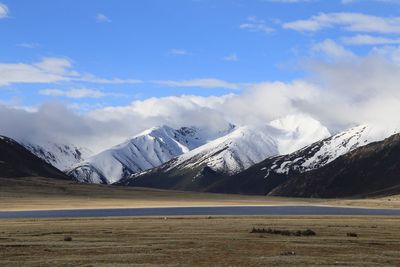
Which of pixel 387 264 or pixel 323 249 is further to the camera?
pixel 323 249

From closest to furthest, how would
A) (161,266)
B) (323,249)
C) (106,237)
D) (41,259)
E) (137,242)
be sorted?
1. (161,266)
2. (41,259)
3. (323,249)
4. (137,242)
5. (106,237)

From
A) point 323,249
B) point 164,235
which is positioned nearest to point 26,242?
point 164,235

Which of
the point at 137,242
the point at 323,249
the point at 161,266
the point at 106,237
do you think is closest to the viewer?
the point at 161,266

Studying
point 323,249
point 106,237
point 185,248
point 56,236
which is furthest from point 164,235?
point 323,249

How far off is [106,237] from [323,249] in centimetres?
2142

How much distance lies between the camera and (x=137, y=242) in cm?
5578

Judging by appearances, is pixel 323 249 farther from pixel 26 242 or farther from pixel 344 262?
pixel 26 242

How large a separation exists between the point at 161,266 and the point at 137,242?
17494 mm

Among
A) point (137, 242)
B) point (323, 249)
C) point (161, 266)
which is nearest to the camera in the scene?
point (161, 266)

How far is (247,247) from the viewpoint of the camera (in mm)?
51250

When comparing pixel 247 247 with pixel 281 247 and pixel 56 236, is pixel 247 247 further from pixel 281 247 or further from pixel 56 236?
pixel 56 236

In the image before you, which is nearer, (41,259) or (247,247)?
(41,259)

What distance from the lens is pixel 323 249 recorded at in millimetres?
49500

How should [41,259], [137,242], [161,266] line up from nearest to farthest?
[161,266], [41,259], [137,242]
